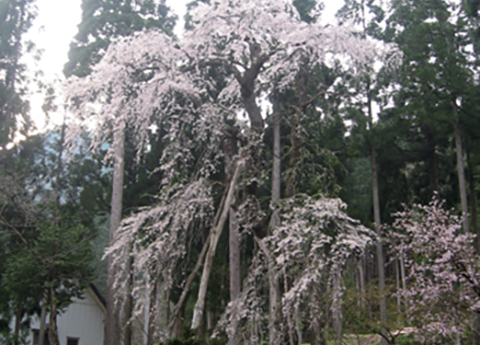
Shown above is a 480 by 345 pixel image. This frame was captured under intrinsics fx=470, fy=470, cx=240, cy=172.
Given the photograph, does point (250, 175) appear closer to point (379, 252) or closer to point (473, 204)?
point (379, 252)

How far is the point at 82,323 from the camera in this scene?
17047 millimetres

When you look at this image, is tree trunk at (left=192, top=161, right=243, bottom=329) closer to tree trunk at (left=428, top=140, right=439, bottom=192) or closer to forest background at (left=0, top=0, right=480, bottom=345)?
forest background at (left=0, top=0, right=480, bottom=345)

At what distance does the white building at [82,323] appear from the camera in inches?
641

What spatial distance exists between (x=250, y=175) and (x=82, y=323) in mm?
13309

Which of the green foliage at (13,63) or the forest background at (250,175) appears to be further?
the green foliage at (13,63)

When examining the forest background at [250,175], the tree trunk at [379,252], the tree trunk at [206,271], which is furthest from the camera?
the tree trunk at [379,252]

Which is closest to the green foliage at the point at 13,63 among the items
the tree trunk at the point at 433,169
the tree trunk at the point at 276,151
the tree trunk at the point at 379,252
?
the tree trunk at the point at 276,151

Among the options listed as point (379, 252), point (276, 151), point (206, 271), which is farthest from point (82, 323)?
point (206, 271)

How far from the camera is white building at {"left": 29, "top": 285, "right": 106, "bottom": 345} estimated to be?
16.3 m

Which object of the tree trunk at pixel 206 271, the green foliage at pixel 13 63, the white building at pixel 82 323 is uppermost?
the green foliage at pixel 13 63

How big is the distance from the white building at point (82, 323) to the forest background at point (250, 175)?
52.3 inches

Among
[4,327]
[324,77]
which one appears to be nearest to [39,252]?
[4,327]

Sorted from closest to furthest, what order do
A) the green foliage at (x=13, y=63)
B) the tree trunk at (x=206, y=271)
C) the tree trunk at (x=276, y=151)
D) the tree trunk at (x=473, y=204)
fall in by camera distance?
the tree trunk at (x=206, y=271), the tree trunk at (x=473, y=204), the tree trunk at (x=276, y=151), the green foliage at (x=13, y=63)

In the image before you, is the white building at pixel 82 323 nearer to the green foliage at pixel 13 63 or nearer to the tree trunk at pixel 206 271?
the green foliage at pixel 13 63
